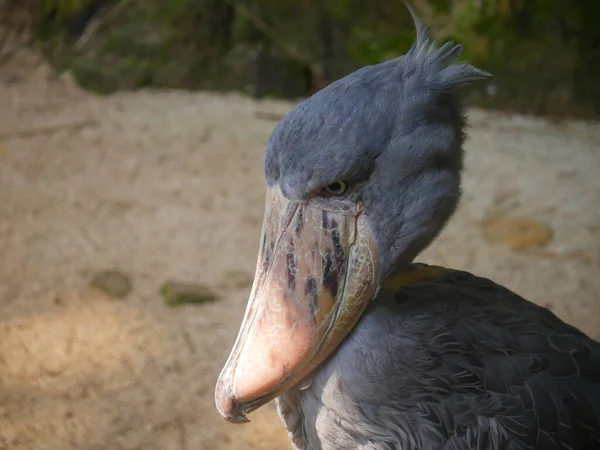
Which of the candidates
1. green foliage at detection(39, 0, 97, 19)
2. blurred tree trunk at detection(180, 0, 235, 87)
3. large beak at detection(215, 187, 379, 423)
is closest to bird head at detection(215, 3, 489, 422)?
large beak at detection(215, 187, 379, 423)

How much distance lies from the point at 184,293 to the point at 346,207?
50.6 inches

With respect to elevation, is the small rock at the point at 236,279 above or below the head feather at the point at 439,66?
below

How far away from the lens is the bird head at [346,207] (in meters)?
1.04

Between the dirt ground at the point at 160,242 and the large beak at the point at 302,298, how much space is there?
2.13ft

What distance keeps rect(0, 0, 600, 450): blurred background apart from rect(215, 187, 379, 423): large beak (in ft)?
2.13

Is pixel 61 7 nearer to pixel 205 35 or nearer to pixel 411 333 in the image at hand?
pixel 205 35

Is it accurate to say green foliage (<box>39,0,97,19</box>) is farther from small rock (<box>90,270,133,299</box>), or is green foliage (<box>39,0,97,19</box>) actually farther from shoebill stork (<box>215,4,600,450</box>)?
shoebill stork (<box>215,4,600,450</box>)

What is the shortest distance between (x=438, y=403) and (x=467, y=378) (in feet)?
0.20

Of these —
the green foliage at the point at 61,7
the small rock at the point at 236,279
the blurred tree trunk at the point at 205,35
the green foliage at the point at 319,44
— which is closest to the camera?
the small rock at the point at 236,279

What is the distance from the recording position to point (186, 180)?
3.09 m

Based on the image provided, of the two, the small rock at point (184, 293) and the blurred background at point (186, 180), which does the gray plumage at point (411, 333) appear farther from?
the small rock at point (184, 293)

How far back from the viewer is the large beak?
1.06 meters

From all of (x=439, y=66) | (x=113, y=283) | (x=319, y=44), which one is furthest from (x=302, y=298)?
(x=319, y=44)

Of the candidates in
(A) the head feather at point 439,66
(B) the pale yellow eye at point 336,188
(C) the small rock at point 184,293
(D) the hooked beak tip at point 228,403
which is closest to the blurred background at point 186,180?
(C) the small rock at point 184,293
